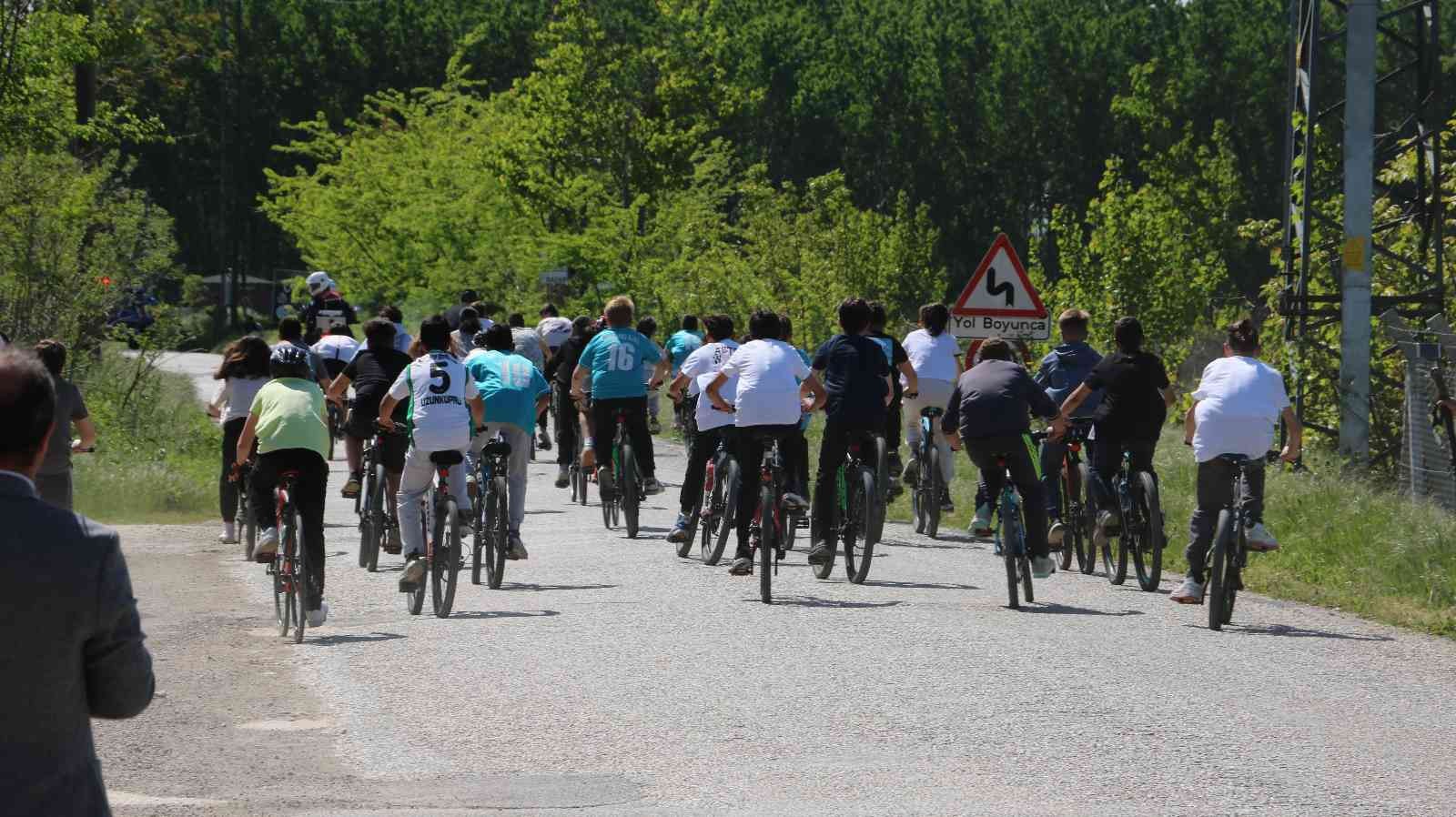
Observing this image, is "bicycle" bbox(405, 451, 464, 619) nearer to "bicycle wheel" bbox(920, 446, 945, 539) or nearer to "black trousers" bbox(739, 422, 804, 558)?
"black trousers" bbox(739, 422, 804, 558)

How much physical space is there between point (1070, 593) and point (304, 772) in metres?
7.13

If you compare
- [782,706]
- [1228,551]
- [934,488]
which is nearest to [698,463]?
[934,488]

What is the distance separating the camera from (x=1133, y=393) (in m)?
13.9

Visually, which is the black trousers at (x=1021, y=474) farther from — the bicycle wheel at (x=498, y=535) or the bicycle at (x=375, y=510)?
the bicycle at (x=375, y=510)

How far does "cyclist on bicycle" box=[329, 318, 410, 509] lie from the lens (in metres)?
14.9

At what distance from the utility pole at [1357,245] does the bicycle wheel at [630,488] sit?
7509mm

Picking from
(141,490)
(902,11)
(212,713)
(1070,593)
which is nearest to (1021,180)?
(902,11)

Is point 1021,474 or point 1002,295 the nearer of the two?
point 1021,474

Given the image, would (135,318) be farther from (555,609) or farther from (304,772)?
(304,772)

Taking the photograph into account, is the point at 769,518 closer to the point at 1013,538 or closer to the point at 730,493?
the point at 730,493

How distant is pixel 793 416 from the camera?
13.9 m

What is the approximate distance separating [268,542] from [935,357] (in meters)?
7.85

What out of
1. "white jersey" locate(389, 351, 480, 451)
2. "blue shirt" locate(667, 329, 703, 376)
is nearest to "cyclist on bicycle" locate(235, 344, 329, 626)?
"white jersey" locate(389, 351, 480, 451)

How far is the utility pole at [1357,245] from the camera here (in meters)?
20.7
